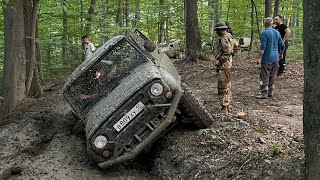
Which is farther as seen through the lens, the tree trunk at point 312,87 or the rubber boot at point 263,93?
the rubber boot at point 263,93

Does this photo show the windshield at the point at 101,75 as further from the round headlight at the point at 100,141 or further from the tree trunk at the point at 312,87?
the tree trunk at the point at 312,87

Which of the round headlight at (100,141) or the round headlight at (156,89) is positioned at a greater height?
the round headlight at (156,89)

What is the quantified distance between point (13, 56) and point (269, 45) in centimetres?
619

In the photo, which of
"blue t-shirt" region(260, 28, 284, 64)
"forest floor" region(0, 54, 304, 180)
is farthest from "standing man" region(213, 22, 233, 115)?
"blue t-shirt" region(260, 28, 284, 64)

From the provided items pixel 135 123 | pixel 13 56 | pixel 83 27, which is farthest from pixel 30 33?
pixel 83 27

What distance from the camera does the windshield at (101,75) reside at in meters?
6.66

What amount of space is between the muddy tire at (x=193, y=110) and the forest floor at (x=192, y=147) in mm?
192

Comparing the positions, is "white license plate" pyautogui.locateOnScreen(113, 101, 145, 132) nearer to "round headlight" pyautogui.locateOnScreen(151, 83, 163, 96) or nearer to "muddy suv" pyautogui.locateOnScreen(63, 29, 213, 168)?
"muddy suv" pyautogui.locateOnScreen(63, 29, 213, 168)

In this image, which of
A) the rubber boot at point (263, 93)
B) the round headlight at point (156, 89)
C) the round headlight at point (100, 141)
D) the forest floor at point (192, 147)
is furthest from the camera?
the rubber boot at point (263, 93)

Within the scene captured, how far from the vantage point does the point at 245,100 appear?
27.7ft

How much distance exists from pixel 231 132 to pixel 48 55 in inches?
569

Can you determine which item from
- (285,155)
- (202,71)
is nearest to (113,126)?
(285,155)

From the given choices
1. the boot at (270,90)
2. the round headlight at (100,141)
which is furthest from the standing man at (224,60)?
the round headlight at (100,141)

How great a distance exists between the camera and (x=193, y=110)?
20.1 feet
